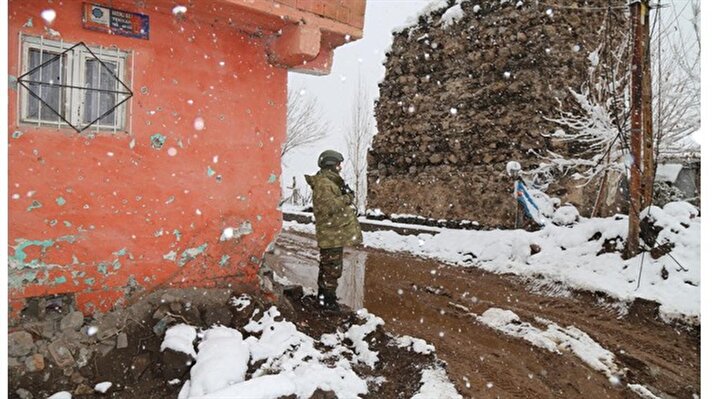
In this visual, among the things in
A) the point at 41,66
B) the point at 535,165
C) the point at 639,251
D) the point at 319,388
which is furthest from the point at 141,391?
the point at 535,165

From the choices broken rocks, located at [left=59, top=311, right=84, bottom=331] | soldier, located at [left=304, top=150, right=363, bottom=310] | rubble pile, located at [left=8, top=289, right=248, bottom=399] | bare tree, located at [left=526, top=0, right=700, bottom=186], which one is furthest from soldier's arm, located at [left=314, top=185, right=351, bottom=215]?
bare tree, located at [left=526, top=0, right=700, bottom=186]

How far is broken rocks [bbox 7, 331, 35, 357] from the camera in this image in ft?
11.0

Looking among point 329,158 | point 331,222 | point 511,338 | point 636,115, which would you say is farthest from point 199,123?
point 636,115

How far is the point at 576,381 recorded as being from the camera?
12.2 feet

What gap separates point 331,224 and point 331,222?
0.08 ft

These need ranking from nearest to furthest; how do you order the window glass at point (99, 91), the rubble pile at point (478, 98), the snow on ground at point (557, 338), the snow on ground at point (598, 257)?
the window glass at point (99, 91), the snow on ground at point (557, 338), the snow on ground at point (598, 257), the rubble pile at point (478, 98)

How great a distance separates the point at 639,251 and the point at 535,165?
4.50m

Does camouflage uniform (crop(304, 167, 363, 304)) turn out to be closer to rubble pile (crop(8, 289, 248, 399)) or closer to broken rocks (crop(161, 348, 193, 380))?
rubble pile (crop(8, 289, 248, 399))

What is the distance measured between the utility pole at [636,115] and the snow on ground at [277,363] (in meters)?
4.08

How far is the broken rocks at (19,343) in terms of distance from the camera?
3342 mm

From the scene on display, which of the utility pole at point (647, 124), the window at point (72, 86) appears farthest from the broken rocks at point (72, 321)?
the utility pole at point (647, 124)

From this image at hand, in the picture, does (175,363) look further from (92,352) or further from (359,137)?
(359,137)

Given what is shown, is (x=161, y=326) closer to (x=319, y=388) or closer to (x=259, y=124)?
(x=319, y=388)

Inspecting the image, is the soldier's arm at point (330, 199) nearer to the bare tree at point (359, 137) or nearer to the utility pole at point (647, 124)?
the utility pole at point (647, 124)
